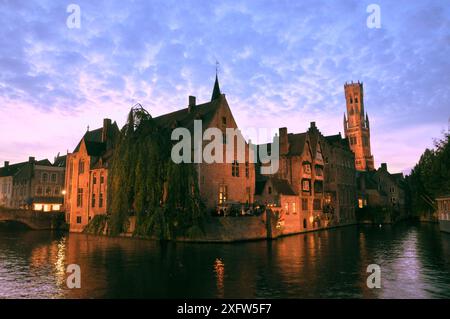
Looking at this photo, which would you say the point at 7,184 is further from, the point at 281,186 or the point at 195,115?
the point at 281,186

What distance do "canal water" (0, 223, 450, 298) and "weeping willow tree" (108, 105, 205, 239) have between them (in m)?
3.66

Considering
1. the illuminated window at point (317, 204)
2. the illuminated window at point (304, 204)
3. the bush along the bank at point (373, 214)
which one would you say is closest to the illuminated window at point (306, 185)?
the illuminated window at point (304, 204)

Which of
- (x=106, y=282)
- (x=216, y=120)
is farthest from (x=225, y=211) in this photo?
(x=106, y=282)

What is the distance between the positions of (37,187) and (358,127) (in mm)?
124599

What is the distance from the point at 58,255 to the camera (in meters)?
31.5

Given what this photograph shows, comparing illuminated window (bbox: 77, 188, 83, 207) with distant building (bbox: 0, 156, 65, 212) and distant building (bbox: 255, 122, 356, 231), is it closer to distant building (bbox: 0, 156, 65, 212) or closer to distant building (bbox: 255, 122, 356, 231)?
distant building (bbox: 0, 156, 65, 212)

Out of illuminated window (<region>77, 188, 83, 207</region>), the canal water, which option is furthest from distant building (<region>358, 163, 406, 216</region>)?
illuminated window (<region>77, 188, 83, 207</region>)

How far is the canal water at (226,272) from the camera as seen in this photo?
57.9 ft

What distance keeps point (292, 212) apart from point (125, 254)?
3010cm

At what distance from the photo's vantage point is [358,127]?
158m

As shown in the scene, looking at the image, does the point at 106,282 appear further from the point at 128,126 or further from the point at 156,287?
the point at 128,126

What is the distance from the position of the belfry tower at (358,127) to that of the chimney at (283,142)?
287ft

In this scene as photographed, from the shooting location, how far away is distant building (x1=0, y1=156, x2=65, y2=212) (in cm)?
8112

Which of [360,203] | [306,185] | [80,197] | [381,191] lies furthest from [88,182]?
[381,191]
